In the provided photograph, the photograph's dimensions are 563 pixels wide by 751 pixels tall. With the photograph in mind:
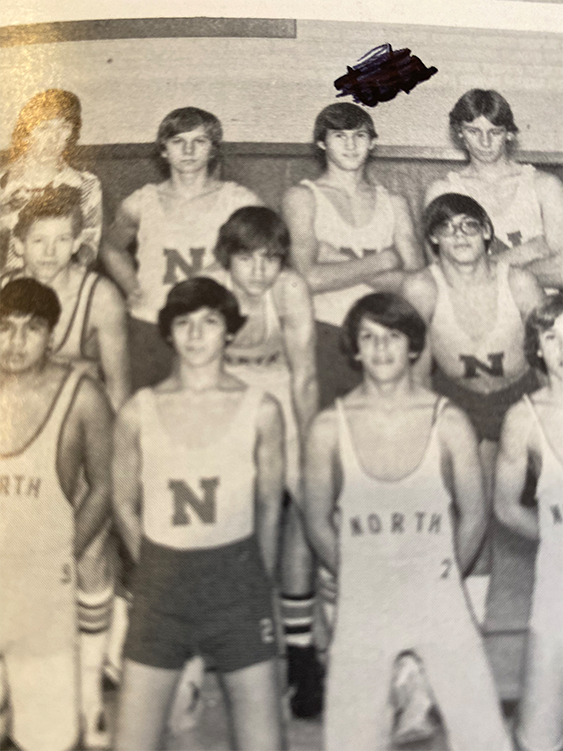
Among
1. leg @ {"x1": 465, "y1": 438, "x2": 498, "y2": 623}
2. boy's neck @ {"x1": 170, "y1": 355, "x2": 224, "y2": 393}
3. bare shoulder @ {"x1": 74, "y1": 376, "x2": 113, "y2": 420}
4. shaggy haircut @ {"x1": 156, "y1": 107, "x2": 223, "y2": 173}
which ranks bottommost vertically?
leg @ {"x1": 465, "y1": 438, "x2": 498, "y2": 623}

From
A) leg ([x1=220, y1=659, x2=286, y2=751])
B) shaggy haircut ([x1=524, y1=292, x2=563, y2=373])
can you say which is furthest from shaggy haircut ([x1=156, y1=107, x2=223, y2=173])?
leg ([x1=220, y1=659, x2=286, y2=751])

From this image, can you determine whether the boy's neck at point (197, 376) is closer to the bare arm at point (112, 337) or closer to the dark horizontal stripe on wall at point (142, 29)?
the bare arm at point (112, 337)

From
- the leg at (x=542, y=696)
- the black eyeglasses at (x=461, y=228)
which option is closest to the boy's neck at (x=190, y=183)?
the black eyeglasses at (x=461, y=228)

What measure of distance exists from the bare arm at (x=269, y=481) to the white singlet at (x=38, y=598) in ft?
0.48

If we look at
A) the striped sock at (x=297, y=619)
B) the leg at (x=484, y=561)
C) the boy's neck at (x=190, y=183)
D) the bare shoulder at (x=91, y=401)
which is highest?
the boy's neck at (x=190, y=183)

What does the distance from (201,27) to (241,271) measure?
221 mm

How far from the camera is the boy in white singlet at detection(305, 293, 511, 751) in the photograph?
1.39 feet

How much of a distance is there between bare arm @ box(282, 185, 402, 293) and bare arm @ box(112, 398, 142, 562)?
182mm

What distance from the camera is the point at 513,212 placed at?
50cm

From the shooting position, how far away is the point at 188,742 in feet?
1.35

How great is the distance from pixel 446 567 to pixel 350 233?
0.94ft

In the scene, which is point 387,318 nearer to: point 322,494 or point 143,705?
point 322,494

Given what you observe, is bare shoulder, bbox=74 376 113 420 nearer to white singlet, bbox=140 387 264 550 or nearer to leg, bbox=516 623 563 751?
white singlet, bbox=140 387 264 550

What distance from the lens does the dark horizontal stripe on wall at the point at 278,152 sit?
0.47 metres
